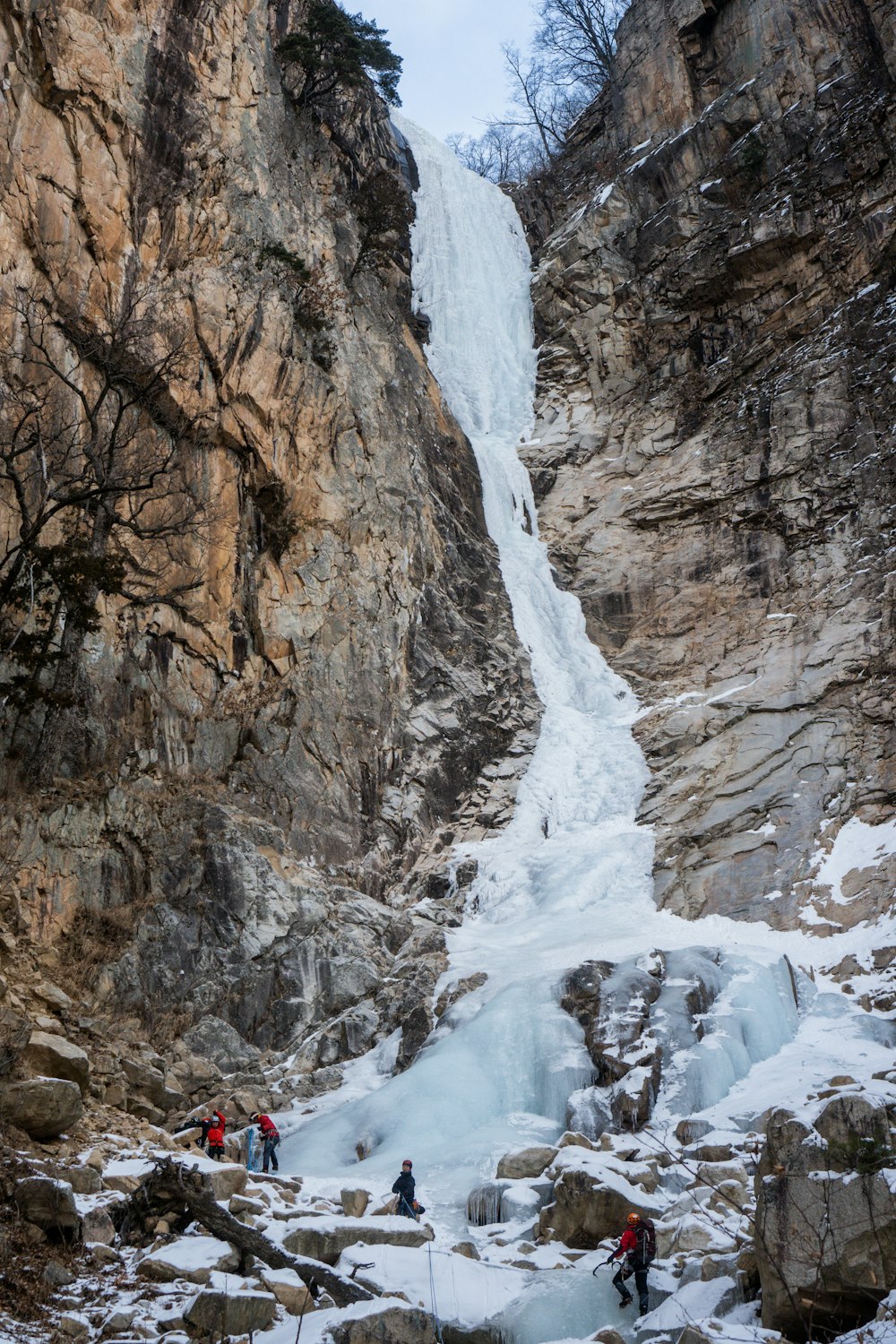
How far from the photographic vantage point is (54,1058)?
9711 mm

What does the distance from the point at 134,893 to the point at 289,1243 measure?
6935 millimetres

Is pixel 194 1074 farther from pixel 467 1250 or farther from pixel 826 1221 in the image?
pixel 826 1221

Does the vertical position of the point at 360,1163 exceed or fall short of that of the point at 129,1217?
it falls short

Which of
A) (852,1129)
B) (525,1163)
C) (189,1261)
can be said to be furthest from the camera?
(525,1163)

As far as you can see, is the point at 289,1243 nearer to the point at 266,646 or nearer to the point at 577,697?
the point at 266,646

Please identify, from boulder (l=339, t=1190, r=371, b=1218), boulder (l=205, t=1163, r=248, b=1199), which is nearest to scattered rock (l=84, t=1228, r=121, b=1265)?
boulder (l=205, t=1163, r=248, b=1199)

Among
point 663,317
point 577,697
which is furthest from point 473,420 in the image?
point 577,697

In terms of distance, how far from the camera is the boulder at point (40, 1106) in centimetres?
871

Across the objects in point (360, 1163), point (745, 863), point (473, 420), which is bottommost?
point (360, 1163)

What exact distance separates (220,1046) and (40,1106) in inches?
215

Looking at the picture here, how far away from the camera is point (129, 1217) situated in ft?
27.3

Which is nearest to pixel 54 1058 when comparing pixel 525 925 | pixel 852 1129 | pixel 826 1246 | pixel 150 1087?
pixel 150 1087

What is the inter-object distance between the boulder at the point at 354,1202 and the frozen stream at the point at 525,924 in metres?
0.85

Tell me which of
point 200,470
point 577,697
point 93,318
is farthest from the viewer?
point 577,697
